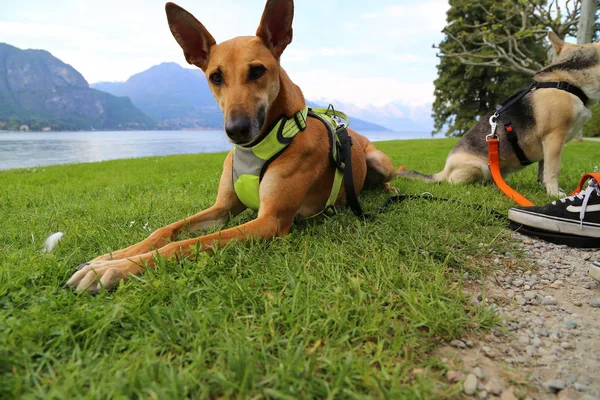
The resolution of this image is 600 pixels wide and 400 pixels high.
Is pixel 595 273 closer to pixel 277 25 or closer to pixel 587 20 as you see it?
pixel 277 25

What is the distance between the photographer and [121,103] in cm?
18250

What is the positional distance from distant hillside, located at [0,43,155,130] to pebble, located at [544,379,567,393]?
504 feet

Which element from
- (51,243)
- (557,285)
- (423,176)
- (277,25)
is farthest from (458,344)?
(423,176)

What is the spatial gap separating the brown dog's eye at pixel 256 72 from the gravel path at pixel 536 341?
2.09 metres

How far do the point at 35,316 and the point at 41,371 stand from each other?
1.13ft

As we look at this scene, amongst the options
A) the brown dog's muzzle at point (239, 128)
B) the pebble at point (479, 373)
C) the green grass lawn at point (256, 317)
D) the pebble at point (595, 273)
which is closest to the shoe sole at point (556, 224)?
the green grass lawn at point (256, 317)

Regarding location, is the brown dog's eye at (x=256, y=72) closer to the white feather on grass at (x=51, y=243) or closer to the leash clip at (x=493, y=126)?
the white feather on grass at (x=51, y=243)

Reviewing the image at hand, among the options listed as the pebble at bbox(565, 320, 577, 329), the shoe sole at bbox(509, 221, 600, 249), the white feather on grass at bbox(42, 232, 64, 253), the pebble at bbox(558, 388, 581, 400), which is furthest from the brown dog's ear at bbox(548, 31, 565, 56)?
the white feather on grass at bbox(42, 232, 64, 253)

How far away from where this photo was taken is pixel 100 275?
198 centimetres

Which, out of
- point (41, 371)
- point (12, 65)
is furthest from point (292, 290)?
point (12, 65)

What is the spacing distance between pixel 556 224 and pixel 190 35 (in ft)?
11.3

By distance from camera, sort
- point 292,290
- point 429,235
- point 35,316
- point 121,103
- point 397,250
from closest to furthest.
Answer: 1. point 35,316
2. point 292,290
3. point 397,250
4. point 429,235
5. point 121,103

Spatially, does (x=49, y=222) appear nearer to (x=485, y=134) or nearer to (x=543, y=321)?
(x=543, y=321)

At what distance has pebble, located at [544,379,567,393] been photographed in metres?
1.29
